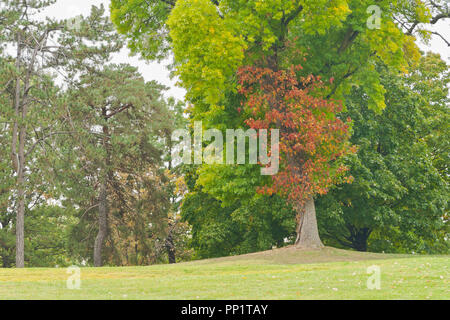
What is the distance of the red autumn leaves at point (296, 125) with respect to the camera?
17719 mm

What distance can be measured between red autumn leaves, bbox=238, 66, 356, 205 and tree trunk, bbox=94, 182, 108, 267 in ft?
52.0

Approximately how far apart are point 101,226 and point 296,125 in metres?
18.2

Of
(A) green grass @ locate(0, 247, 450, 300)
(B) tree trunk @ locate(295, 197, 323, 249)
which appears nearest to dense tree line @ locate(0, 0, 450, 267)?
(B) tree trunk @ locate(295, 197, 323, 249)

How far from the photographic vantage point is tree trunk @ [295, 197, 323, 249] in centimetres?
1938

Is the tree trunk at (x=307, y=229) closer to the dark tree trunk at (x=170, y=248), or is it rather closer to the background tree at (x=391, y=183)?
the background tree at (x=391, y=183)

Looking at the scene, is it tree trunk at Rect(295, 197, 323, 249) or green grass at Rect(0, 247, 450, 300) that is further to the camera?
tree trunk at Rect(295, 197, 323, 249)

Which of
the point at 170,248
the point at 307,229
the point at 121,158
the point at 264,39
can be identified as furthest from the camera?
the point at 170,248

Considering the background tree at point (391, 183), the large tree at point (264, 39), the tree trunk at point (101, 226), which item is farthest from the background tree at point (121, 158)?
the background tree at point (391, 183)

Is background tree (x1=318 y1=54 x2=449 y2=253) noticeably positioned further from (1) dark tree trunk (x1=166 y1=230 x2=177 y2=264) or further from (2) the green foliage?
(1) dark tree trunk (x1=166 y1=230 x2=177 y2=264)

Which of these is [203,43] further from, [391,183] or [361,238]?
[361,238]

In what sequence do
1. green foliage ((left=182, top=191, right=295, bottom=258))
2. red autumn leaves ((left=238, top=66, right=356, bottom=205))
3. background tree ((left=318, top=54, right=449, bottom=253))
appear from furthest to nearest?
green foliage ((left=182, top=191, right=295, bottom=258)) < background tree ((left=318, top=54, right=449, bottom=253)) < red autumn leaves ((left=238, top=66, right=356, bottom=205))

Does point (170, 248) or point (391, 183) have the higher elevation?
point (391, 183)

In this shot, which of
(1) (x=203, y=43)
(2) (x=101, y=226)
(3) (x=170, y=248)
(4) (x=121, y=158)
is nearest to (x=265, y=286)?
(1) (x=203, y=43)

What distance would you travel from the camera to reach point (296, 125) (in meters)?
17.7
